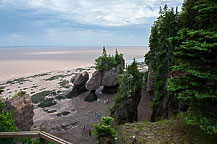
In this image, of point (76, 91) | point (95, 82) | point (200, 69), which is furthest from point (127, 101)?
point (76, 91)

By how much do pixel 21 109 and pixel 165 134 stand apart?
16756mm

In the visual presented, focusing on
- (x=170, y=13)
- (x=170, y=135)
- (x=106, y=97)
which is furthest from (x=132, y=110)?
(x=106, y=97)

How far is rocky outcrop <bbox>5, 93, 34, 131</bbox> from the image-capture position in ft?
52.2

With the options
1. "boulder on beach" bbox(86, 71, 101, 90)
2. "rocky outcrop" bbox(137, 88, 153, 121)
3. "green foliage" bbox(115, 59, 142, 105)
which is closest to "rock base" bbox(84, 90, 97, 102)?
"boulder on beach" bbox(86, 71, 101, 90)

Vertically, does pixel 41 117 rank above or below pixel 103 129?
below

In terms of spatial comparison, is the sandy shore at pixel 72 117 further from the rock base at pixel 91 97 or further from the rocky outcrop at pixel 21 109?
the rocky outcrop at pixel 21 109

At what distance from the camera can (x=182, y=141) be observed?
25.8 ft

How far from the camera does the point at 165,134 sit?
9.11 metres

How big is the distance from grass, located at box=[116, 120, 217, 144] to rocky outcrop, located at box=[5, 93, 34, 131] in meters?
13.0

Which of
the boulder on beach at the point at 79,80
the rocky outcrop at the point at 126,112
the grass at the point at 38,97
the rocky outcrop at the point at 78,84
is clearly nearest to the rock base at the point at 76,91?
the rocky outcrop at the point at 78,84

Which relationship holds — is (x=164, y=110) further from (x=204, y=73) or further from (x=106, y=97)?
(x=106, y=97)

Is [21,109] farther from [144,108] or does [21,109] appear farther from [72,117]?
[144,108]

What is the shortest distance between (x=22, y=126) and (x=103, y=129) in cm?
1333

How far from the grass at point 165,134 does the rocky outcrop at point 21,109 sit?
1298 centimetres
